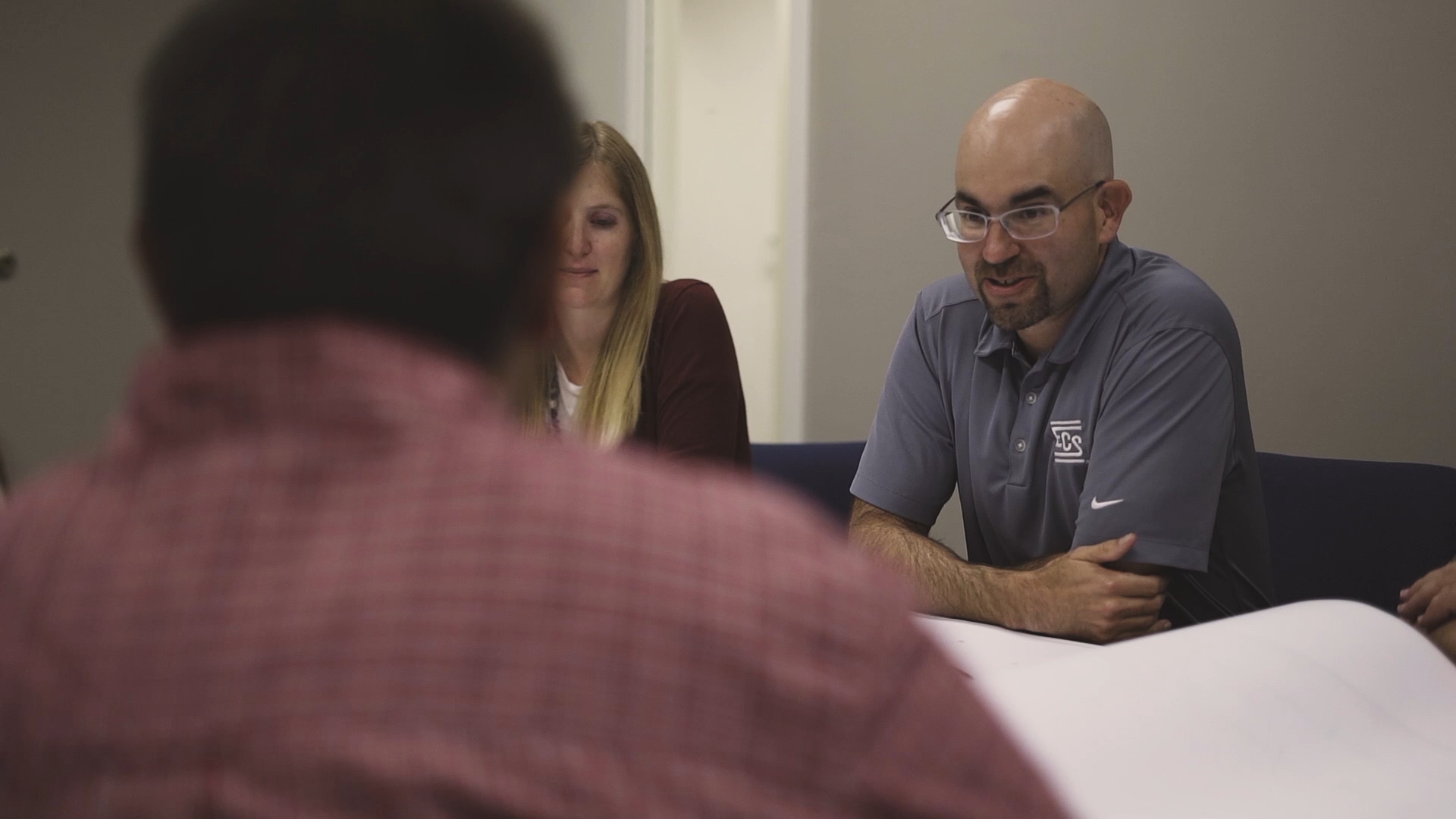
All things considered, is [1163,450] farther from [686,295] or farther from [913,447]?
[686,295]

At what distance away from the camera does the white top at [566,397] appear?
2.14 metres

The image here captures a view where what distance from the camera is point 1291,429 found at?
2848 millimetres

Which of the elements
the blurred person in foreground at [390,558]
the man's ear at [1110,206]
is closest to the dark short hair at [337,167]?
the blurred person in foreground at [390,558]

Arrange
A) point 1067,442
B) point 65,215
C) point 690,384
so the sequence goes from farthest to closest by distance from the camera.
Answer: point 65,215
point 690,384
point 1067,442

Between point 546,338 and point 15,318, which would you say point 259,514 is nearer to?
point 546,338

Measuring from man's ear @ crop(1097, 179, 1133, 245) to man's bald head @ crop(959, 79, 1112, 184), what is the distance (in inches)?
1.0

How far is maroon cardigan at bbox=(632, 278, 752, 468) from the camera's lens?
2.12 meters

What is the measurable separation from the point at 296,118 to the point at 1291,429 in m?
2.79

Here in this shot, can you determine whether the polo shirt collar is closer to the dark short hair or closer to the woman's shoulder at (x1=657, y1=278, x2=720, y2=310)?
the woman's shoulder at (x1=657, y1=278, x2=720, y2=310)

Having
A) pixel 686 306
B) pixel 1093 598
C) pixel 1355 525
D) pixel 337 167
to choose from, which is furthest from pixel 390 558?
pixel 1355 525

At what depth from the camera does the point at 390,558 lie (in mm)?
424

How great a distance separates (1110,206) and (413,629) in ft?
5.54

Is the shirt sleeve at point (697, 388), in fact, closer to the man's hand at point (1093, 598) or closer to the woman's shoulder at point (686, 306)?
the woman's shoulder at point (686, 306)

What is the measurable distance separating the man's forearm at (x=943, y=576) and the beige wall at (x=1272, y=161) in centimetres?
131
